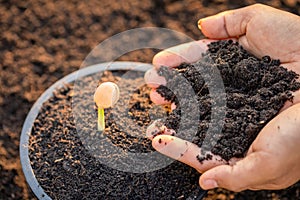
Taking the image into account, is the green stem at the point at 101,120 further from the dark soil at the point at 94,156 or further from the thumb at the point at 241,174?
A: the thumb at the point at 241,174

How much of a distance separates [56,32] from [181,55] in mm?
907

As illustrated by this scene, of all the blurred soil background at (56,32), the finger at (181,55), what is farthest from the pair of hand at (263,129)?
the blurred soil background at (56,32)

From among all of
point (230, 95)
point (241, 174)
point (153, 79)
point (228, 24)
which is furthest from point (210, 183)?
point (228, 24)

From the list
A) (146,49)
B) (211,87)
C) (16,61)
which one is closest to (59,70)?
(16,61)

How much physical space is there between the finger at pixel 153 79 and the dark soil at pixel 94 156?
82 mm

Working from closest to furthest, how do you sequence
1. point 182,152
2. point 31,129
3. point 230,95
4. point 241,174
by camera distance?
point 241,174 → point 182,152 → point 230,95 → point 31,129

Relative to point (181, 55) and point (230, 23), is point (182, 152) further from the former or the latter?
point (230, 23)

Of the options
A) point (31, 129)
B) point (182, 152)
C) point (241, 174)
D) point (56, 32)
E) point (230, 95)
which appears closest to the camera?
point (241, 174)

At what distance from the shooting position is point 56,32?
2.30 metres

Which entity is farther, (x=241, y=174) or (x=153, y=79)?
(x=153, y=79)

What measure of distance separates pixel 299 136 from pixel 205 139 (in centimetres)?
28

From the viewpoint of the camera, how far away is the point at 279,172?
4.10ft

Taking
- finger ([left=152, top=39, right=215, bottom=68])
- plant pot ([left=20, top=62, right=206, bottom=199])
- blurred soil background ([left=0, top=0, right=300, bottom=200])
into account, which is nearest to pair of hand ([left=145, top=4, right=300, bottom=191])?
finger ([left=152, top=39, right=215, bottom=68])

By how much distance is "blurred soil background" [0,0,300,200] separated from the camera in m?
2.05
